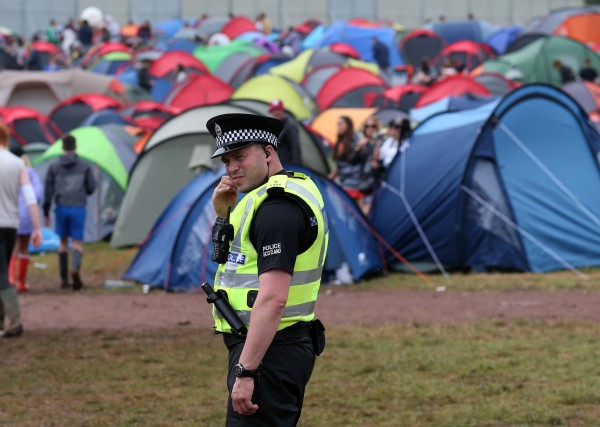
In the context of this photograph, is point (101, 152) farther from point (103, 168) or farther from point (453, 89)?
point (453, 89)

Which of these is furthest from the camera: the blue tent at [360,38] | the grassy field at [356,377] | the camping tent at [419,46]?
the blue tent at [360,38]

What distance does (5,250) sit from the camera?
10445 millimetres

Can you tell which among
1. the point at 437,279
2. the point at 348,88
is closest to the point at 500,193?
the point at 437,279

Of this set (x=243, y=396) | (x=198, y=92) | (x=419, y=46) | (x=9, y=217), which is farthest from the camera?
(x=419, y=46)

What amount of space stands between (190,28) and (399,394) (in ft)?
126

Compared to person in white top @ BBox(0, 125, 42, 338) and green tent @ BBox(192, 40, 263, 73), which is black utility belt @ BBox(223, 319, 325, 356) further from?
green tent @ BBox(192, 40, 263, 73)

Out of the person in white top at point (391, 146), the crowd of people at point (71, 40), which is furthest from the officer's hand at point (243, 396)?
the crowd of people at point (71, 40)

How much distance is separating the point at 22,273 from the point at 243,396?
1038 centimetres

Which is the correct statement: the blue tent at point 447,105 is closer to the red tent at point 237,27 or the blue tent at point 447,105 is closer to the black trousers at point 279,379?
the black trousers at point 279,379

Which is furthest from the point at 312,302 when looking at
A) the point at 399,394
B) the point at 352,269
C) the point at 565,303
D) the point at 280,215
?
the point at 352,269

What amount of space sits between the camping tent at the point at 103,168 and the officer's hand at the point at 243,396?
14.7 meters

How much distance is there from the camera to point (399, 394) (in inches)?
335

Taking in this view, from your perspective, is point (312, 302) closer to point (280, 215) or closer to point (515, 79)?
point (280, 215)

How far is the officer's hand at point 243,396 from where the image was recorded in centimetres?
462
